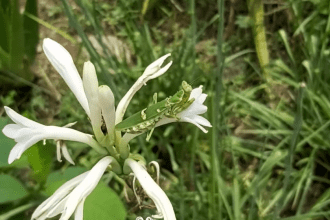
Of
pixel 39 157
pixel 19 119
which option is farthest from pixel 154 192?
pixel 39 157

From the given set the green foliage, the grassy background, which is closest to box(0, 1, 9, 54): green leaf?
the green foliage

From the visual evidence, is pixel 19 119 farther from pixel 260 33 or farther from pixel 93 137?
pixel 260 33

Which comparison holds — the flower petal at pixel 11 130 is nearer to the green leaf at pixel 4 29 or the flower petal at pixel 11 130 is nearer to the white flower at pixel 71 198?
the white flower at pixel 71 198

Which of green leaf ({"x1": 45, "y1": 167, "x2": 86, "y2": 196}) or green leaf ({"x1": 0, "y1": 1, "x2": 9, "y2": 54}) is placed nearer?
green leaf ({"x1": 45, "y1": 167, "x2": 86, "y2": 196})

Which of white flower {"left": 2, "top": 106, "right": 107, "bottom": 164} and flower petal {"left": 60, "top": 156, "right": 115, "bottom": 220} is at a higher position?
white flower {"left": 2, "top": 106, "right": 107, "bottom": 164}

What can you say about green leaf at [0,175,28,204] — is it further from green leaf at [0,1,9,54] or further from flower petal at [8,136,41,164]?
green leaf at [0,1,9,54]

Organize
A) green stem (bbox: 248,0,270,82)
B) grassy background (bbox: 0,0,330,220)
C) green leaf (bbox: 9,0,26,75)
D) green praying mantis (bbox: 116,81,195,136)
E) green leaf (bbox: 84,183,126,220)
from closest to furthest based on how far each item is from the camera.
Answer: green praying mantis (bbox: 116,81,195,136)
green leaf (bbox: 84,183,126,220)
grassy background (bbox: 0,0,330,220)
green leaf (bbox: 9,0,26,75)
green stem (bbox: 248,0,270,82)

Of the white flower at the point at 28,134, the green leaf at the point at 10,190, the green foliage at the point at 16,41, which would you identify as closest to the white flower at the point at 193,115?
the white flower at the point at 28,134
